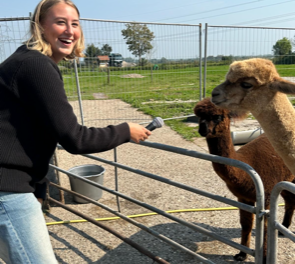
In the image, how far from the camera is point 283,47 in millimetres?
9086

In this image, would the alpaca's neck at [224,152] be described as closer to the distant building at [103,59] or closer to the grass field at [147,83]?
the grass field at [147,83]

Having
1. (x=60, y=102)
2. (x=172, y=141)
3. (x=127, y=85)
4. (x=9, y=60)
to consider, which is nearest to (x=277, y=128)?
(x=60, y=102)

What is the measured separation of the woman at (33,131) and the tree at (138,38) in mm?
5789

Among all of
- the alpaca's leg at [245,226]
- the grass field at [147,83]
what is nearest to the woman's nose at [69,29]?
the alpaca's leg at [245,226]

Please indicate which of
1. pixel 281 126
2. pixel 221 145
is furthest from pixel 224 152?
pixel 281 126

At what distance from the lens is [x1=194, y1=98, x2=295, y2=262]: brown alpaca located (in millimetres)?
2516

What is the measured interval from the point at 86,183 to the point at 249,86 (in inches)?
103

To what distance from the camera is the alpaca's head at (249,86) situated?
209 centimetres

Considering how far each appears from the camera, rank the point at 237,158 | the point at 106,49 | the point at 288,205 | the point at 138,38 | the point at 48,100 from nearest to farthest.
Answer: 1. the point at 48,100
2. the point at 237,158
3. the point at 288,205
4. the point at 106,49
5. the point at 138,38

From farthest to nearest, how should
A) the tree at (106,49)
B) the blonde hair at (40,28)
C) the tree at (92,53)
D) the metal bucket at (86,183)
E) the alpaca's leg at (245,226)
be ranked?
the tree at (106,49)
the tree at (92,53)
the metal bucket at (86,183)
the alpaca's leg at (245,226)
the blonde hair at (40,28)

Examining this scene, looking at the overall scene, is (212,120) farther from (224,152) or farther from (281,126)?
(281,126)

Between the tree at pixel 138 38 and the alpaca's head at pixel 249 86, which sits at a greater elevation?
the tree at pixel 138 38

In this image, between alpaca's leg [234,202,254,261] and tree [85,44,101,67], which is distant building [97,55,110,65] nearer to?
tree [85,44,101,67]

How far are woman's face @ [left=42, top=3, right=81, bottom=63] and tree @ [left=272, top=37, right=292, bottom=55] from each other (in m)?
8.76
